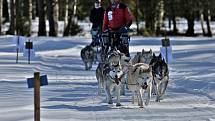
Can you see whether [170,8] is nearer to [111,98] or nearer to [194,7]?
[194,7]

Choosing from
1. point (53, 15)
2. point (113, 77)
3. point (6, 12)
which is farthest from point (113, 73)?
point (6, 12)

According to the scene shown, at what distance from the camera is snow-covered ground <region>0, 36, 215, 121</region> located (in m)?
9.55

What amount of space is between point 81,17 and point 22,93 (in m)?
41.2

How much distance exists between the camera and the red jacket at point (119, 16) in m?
12.9

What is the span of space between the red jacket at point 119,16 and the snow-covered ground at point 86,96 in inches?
62.6

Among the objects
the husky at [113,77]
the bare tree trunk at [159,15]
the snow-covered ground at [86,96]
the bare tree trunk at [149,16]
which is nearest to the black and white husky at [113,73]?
the husky at [113,77]

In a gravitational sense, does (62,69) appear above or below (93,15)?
below

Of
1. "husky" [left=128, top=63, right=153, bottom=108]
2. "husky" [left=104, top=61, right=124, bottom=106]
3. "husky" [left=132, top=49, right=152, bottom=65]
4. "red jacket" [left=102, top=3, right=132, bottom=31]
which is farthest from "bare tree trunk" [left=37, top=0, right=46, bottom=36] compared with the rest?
"husky" [left=128, top=63, right=153, bottom=108]

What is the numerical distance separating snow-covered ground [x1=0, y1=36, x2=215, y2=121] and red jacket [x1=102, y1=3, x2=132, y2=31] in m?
1.59

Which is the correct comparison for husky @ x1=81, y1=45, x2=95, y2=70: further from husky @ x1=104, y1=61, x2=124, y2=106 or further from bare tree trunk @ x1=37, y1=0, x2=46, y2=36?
bare tree trunk @ x1=37, y1=0, x2=46, y2=36

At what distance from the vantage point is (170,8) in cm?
4875

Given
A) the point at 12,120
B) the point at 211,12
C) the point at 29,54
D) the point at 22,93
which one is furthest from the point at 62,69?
the point at 211,12

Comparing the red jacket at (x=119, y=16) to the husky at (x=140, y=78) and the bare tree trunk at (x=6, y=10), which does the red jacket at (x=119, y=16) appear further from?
the bare tree trunk at (x=6, y=10)

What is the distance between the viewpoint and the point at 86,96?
40.2 feet
